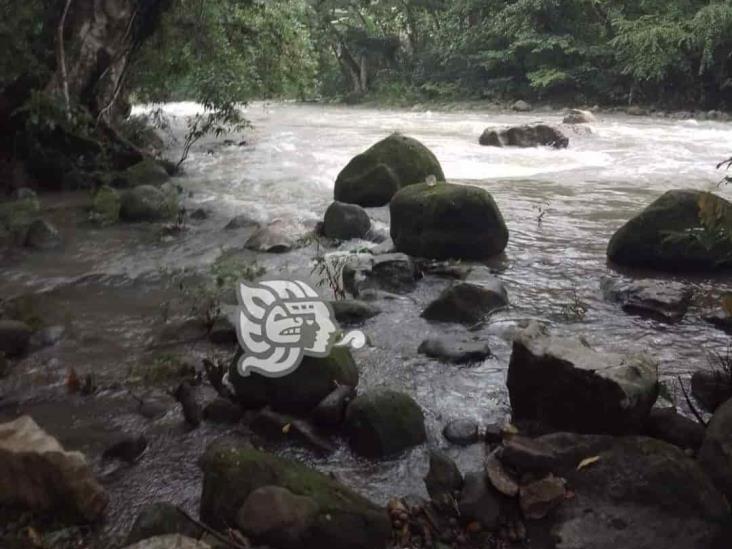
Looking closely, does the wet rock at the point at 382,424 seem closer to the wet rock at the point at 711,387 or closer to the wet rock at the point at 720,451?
the wet rock at the point at 720,451

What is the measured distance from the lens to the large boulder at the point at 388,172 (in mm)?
8336

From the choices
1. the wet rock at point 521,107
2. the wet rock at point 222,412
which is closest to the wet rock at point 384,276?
the wet rock at point 222,412

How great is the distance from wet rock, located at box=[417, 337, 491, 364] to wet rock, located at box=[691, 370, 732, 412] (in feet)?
3.81

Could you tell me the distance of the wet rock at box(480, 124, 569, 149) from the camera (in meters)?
13.7

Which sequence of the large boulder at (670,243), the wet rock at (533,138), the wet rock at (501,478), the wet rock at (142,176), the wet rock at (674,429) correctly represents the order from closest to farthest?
the wet rock at (501,478) → the wet rock at (674,429) → the large boulder at (670,243) → the wet rock at (142,176) → the wet rock at (533,138)

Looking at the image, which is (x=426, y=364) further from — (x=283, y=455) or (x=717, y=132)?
(x=717, y=132)

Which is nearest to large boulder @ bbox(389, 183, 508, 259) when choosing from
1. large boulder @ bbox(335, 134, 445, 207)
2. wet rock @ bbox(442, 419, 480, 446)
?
large boulder @ bbox(335, 134, 445, 207)

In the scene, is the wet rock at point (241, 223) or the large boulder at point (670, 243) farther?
the wet rock at point (241, 223)

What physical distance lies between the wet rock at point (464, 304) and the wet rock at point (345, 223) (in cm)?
234

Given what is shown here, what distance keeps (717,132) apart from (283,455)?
16058 millimetres

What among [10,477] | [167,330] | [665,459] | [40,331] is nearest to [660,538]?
[665,459]

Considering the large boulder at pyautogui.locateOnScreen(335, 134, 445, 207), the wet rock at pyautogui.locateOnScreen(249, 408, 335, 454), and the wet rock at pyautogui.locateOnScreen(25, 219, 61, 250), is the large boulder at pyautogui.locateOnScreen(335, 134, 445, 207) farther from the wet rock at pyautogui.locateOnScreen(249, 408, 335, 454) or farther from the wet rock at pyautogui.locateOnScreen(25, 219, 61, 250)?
the wet rock at pyautogui.locateOnScreen(249, 408, 335, 454)

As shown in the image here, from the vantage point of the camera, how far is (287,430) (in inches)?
130

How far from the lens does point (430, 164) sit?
847 cm
